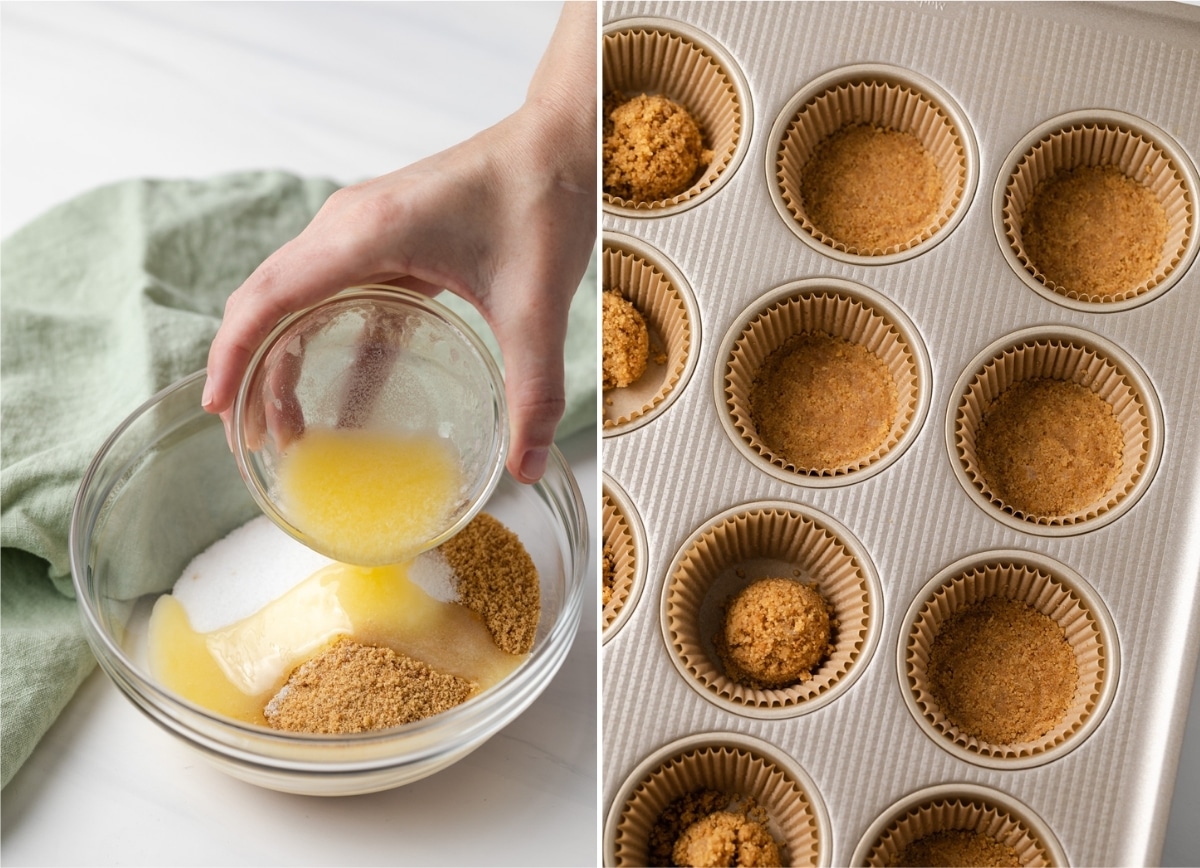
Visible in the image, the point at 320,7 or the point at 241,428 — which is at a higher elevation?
the point at 320,7

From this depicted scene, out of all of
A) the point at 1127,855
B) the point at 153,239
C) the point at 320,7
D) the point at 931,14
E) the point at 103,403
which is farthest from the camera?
the point at 320,7

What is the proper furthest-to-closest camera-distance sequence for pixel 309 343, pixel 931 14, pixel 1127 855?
pixel 309 343 < pixel 931 14 < pixel 1127 855

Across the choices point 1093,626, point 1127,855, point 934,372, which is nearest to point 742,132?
point 934,372

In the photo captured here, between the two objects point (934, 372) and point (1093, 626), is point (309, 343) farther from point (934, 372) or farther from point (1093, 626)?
point (1093, 626)

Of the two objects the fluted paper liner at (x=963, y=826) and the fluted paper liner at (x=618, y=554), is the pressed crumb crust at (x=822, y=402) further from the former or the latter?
the fluted paper liner at (x=963, y=826)

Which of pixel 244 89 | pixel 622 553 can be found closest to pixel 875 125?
pixel 622 553

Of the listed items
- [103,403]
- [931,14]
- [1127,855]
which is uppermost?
[931,14]

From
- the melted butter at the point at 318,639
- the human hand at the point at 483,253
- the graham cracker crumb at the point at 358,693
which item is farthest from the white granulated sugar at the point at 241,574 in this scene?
the human hand at the point at 483,253
